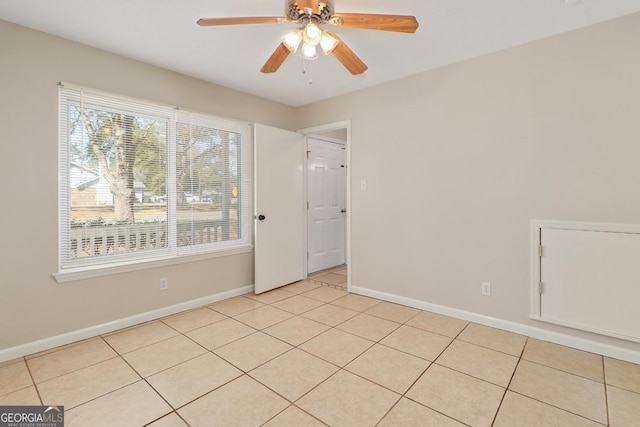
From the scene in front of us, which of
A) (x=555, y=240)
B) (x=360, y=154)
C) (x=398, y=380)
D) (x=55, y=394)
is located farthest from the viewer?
(x=360, y=154)

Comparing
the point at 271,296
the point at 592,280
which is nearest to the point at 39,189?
the point at 271,296

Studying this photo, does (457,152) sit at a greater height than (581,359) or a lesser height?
greater

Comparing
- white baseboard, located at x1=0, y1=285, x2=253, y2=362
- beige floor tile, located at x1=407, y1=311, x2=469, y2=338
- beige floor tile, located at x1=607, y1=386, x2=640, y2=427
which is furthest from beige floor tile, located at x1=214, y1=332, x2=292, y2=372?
beige floor tile, located at x1=607, y1=386, x2=640, y2=427

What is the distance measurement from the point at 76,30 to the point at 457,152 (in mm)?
3257

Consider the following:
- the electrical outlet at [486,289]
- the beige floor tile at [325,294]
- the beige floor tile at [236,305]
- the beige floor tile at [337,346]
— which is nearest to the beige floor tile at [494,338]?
the electrical outlet at [486,289]

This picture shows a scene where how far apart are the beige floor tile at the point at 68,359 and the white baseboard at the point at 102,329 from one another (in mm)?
93

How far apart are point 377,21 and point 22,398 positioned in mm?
2932

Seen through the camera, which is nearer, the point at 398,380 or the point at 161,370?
the point at 398,380

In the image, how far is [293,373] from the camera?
77.9 inches

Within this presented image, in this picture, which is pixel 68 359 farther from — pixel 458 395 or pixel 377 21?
pixel 377 21

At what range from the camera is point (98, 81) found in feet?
8.25

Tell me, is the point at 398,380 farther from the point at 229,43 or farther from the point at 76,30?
the point at 76,30

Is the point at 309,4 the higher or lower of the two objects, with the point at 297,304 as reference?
higher

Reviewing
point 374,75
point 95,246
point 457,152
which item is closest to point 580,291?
point 457,152
